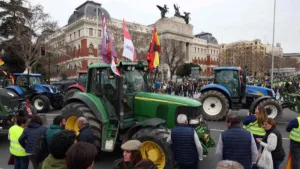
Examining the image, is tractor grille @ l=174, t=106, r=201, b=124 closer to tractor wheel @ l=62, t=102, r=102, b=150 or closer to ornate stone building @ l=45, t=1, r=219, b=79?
tractor wheel @ l=62, t=102, r=102, b=150

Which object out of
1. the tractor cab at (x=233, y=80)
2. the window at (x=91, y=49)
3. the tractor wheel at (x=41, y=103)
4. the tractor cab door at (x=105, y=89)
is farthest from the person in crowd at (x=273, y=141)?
the window at (x=91, y=49)

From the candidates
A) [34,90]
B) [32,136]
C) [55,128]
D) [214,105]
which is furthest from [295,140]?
[34,90]

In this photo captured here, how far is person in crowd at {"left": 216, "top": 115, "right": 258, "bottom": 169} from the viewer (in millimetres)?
3656

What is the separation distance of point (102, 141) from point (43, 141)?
166 centimetres

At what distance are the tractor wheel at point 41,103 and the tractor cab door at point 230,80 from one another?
9.59 m

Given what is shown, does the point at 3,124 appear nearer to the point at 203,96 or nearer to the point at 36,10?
the point at 203,96

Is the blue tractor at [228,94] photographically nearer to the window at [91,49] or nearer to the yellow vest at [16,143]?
the yellow vest at [16,143]

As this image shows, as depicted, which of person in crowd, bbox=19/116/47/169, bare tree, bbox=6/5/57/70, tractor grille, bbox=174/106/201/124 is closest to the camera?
person in crowd, bbox=19/116/47/169

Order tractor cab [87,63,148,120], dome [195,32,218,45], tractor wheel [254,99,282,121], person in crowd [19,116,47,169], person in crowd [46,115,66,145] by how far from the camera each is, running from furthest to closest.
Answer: dome [195,32,218,45] < tractor wheel [254,99,282,121] < tractor cab [87,63,148,120] < person in crowd [19,116,47,169] < person in crowd [46,115,66,145]

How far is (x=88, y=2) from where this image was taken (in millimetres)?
64312

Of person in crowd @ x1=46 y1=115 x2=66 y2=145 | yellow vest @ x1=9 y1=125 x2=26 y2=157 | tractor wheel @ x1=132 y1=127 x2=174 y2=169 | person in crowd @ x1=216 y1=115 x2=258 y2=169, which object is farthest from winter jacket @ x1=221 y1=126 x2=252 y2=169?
yellow vest @ x1=9 y1=125 x2=26 y2=157

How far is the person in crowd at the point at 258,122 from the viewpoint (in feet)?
15.4

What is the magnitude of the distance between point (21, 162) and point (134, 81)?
295cm

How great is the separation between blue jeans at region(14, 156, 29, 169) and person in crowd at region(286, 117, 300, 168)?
5.07 m
